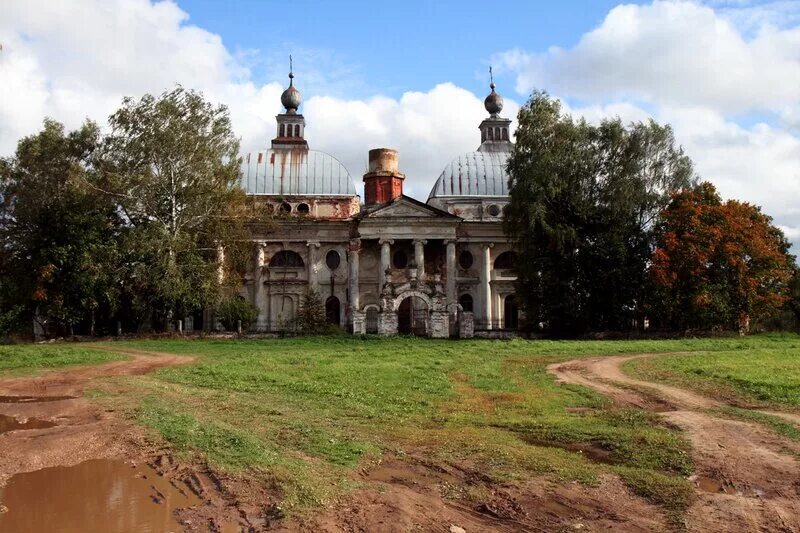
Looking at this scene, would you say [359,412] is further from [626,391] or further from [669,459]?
[626,391]

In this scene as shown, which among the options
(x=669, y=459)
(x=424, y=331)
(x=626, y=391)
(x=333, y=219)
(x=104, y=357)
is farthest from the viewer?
(x=333, y=219)

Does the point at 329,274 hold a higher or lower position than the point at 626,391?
higher

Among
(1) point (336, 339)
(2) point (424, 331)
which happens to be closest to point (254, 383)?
(1) point (336, 339)

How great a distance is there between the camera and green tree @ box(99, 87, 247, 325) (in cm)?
3170

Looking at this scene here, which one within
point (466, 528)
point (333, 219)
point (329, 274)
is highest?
point (333, 219)

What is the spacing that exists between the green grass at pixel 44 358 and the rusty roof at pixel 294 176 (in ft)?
67.6

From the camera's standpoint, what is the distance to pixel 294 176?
43.6 metres

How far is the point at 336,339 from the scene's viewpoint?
103ft

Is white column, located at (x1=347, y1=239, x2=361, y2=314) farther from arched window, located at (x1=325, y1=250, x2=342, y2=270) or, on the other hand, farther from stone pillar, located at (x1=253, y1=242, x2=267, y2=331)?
stone pillar, located at (x1=253, y1=242, x2=267, y2=331)

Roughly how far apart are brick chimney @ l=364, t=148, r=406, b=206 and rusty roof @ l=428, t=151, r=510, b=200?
2.63 meters

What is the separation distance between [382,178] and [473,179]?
5841 millimetres

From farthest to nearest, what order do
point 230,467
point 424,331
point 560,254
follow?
point 424,331
point 560,254
point 230,467

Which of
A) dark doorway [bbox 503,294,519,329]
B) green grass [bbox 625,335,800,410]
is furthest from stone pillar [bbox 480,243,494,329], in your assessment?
green grass [bbox 625,335,800,410]

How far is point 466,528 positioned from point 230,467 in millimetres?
3171
